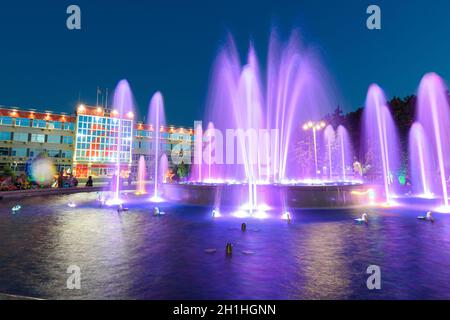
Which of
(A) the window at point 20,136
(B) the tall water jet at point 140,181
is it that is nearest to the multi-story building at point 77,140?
(A) the window at point 20,136

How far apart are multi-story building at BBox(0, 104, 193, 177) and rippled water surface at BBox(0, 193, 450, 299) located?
4702 centimetres

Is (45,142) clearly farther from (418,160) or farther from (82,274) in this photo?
(418,160)

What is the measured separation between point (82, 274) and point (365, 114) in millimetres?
47043

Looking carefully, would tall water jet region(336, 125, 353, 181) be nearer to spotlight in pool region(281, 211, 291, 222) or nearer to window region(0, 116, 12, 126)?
spotlight in pool region(281, 211, 291, 222)

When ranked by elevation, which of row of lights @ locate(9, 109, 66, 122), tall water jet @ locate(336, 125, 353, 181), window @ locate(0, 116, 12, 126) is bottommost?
tall water jet @ locate(336, 125, 353, 181)

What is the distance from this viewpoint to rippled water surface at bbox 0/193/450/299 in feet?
15.1

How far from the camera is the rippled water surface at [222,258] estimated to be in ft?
15.1

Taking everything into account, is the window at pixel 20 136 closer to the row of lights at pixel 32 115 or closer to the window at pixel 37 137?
the window at pixel 37 137

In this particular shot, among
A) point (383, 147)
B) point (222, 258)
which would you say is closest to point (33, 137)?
A: point (222, 258)

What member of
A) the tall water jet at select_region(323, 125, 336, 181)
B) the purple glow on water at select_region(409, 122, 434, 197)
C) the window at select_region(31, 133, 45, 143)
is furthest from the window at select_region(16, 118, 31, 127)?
the purple glow on water at select_region(409, 122, 434, 197)

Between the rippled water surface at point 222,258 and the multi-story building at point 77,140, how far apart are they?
1851 inches

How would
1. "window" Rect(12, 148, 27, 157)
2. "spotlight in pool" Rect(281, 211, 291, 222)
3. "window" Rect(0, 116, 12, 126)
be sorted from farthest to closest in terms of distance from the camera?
"window" Rect(12, 148, 27, 157), "window" Rect(0, 116, 12, 126), "spotlight in pool" Rect(281, 211, 291, 222)

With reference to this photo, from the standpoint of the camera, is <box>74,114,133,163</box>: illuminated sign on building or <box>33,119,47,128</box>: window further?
<box>74,114,133,163</box>: illuminated sign on building

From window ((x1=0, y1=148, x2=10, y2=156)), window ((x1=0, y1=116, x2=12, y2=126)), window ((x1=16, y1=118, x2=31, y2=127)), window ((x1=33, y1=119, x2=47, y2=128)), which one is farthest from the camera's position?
window ((x1=33, y1=119, x2=47, y2=128))
